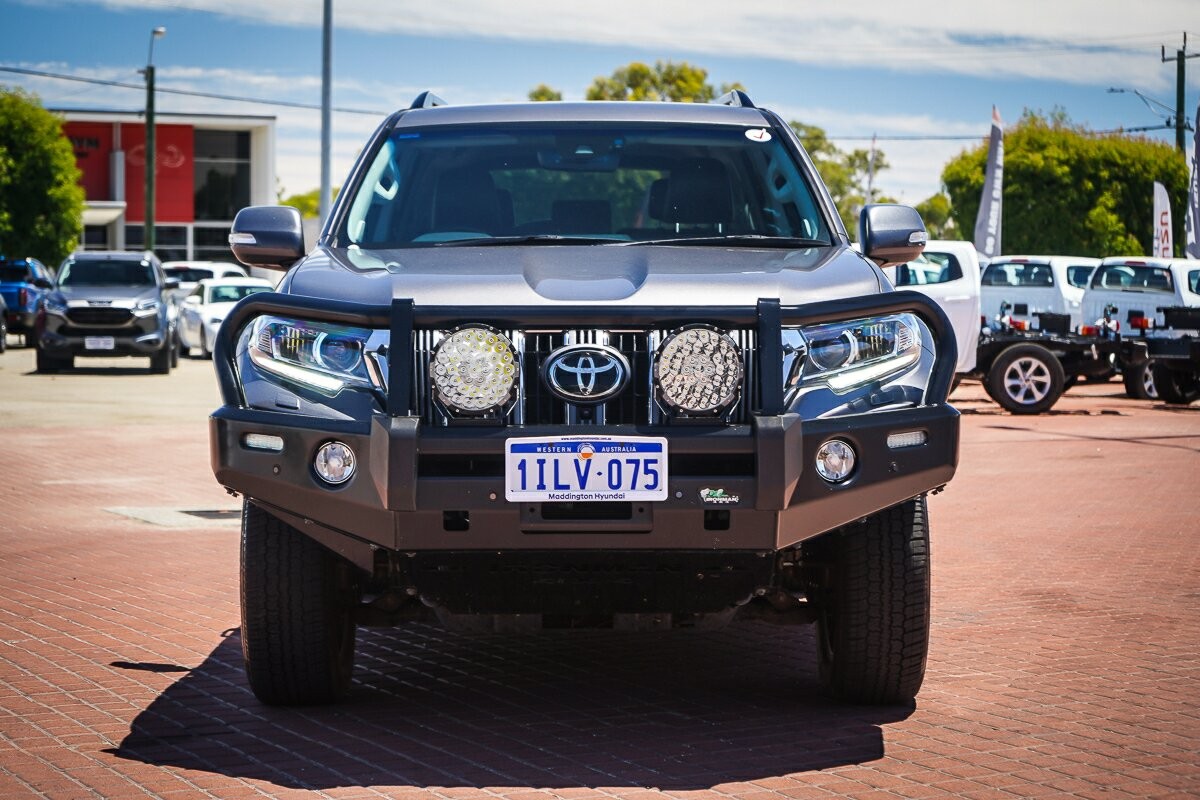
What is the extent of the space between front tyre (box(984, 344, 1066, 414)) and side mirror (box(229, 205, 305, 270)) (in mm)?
15088

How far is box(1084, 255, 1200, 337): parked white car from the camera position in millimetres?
24609

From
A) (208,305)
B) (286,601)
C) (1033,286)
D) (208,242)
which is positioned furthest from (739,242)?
(208,242)

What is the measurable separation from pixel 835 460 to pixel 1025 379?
15848 mm

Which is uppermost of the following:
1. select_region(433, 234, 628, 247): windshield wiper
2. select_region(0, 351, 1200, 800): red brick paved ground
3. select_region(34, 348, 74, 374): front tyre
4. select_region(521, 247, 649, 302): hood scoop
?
select_region(433, 234, 628, 247): windshield wiper

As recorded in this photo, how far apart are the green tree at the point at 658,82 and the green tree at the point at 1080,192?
34.3 ft

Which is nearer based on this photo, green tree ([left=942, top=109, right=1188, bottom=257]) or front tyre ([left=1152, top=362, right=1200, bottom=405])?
front tyre ([left=1152, top=362, right=1200, bottom=405])

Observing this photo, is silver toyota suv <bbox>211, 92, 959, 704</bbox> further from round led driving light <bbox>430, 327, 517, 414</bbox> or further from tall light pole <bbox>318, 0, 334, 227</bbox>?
tall light pole <bbox>318, 0, 334, 227</bbox>

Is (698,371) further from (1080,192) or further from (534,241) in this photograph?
(1080,192)

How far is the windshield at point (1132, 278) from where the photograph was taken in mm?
24797

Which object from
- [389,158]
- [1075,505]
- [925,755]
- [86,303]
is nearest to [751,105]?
[389,158]

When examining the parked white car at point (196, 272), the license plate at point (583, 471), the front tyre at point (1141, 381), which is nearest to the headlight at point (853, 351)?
the license plate at point (583, 471)

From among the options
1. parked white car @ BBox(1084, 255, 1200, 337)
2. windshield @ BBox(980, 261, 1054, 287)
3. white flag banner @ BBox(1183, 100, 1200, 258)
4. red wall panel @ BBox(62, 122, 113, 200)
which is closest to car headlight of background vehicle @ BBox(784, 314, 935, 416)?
parked white car @ BBox(1084, 255, 1200, 337)

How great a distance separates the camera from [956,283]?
19.9 metres

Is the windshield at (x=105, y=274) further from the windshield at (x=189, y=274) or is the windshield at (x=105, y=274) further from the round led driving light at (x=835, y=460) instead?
the round led driving light at (x=835, y=460)
